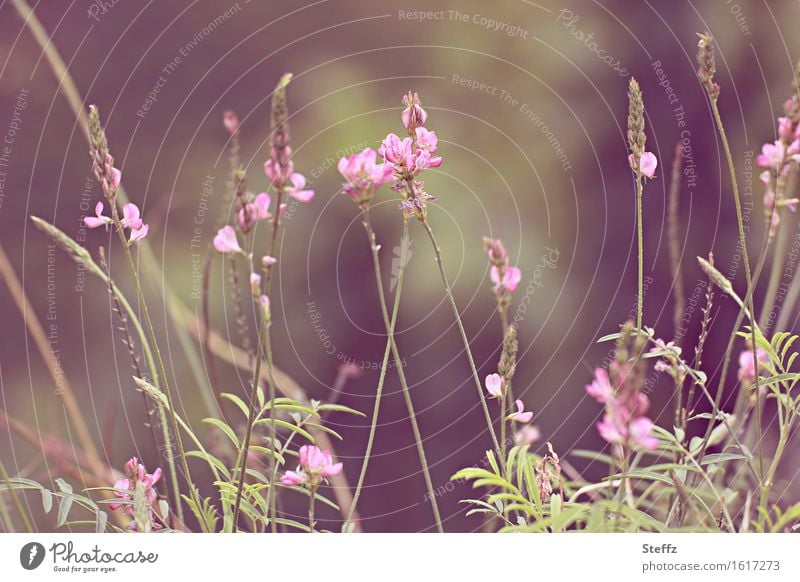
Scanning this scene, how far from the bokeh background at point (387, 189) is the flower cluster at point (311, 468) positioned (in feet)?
0.77

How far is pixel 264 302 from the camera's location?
22.0 inches

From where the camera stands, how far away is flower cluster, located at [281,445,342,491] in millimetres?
609

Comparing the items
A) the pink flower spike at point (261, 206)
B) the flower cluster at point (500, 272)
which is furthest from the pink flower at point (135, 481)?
the flower cluster at point (500, 272)

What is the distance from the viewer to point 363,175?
60 centimetres

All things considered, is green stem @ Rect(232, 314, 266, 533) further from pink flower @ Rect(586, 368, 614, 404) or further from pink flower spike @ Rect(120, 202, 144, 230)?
pink flower @ Rect(586, 368, 614, 404)

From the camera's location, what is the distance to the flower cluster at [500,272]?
1.91 feet

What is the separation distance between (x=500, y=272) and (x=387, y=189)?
366 mm

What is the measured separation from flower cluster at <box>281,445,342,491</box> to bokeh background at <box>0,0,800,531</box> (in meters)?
0.24

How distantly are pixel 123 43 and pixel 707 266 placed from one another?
73 cm

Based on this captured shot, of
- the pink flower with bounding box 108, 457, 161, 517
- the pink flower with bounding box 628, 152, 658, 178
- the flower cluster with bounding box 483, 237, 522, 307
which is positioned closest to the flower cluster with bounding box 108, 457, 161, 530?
the pink flower with bounding box 108, 457, 161, 517

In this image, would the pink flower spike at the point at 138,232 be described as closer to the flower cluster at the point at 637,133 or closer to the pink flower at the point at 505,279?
the pink flower at the point at 505,279

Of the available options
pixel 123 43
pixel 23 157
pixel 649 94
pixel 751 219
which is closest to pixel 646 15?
pixel 649 94

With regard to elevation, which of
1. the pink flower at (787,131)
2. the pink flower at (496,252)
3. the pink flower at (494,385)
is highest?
the pink flower at (787,131)

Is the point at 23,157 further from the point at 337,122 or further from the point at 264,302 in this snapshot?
the point at 264,302
